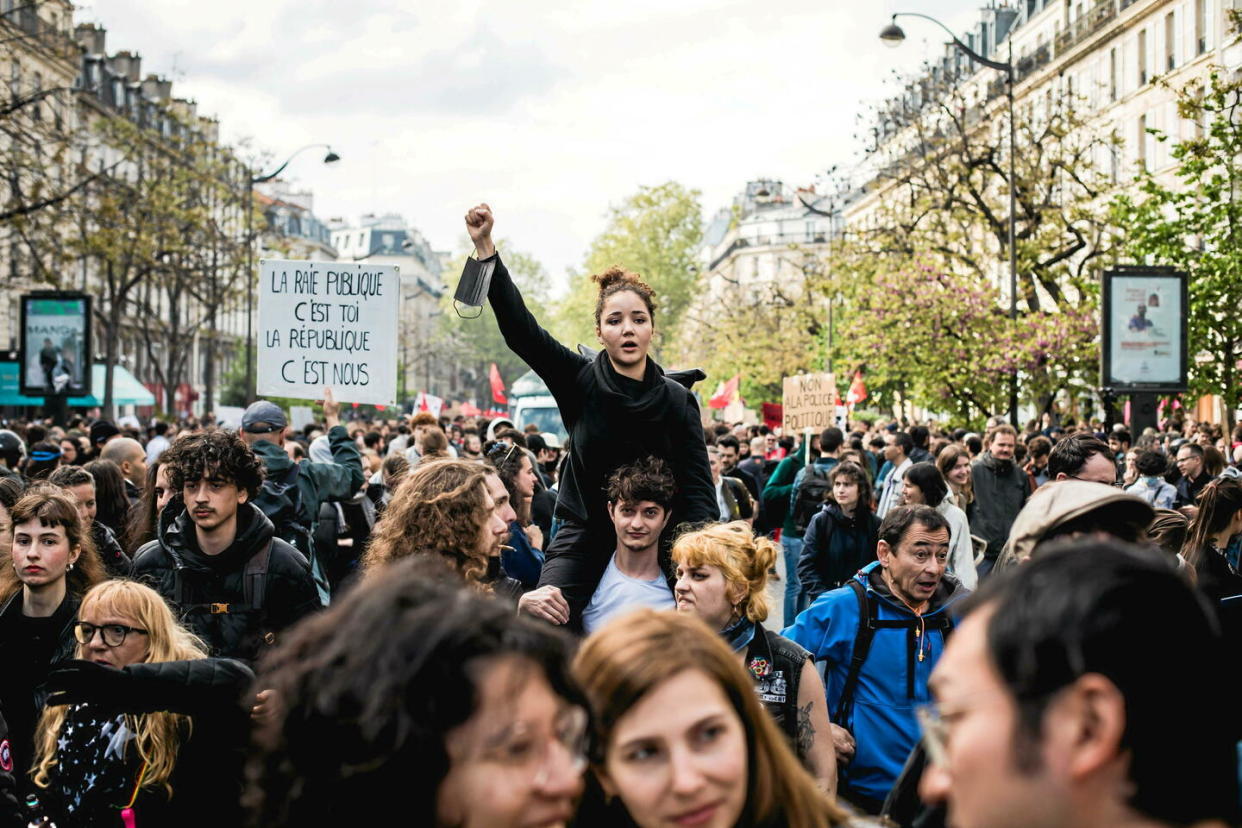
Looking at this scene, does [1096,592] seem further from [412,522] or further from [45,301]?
[45,301]

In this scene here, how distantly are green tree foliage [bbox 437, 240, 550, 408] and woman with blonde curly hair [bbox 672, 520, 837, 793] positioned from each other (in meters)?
105

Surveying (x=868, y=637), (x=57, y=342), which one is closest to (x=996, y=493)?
(x=868, y=637)

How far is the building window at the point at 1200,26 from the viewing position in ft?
Result: 150

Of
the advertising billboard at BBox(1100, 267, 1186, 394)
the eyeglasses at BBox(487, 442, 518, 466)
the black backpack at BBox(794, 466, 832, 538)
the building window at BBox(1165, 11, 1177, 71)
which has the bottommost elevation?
the black backpack at BBox(794, 466, 832, 538)

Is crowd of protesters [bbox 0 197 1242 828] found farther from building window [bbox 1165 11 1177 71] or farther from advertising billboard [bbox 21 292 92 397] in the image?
building window [bbox 1165 11 1177 71]

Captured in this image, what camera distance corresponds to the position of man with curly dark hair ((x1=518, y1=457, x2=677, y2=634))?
16.7ft

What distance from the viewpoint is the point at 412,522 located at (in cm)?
477

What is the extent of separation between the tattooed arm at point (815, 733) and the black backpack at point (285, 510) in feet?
8.86

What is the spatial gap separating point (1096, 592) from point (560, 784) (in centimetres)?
70

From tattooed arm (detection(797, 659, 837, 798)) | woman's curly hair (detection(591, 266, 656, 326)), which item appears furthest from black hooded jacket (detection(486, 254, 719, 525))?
tattooed arm (detection(797, 659, 837, 798))

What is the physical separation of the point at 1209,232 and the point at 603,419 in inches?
775

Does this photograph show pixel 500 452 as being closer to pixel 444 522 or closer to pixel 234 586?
pixel 234 586

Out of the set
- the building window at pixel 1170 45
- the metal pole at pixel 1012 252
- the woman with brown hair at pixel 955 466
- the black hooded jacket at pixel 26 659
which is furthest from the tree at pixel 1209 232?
the building window at pixel 1170 45

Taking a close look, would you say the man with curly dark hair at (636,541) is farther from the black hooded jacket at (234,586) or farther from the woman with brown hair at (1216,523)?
the woman with brown hair at (1216,523)
